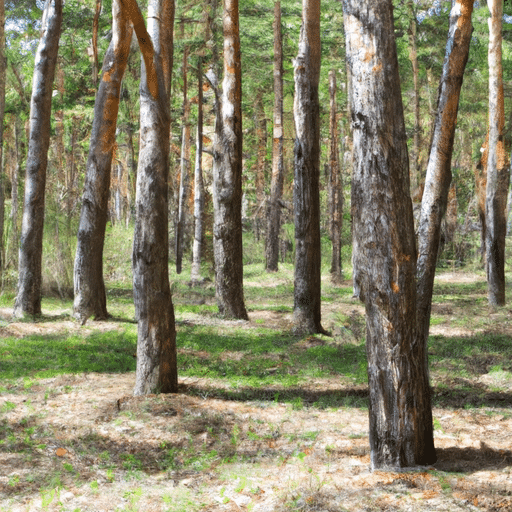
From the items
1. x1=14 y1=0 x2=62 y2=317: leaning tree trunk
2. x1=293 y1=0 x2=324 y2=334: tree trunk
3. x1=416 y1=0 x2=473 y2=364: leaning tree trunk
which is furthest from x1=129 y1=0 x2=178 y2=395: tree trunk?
x1=14 y1=0 x2=62 y2=317: leaning tree trunk

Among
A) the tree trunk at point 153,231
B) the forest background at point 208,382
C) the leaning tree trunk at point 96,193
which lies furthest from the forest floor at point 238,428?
the leaning tree trunk at point 96,193

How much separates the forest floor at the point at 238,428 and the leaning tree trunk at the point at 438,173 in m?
1.35

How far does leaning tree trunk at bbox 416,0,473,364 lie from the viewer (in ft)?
17.9

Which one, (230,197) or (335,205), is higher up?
(335,205)

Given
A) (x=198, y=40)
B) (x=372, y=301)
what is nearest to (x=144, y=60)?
(x=372, y=301)

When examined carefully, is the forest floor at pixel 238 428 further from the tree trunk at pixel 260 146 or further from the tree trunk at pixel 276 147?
the tree trunk at pixel 260 146

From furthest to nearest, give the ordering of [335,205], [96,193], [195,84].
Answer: [195,84], [335,205], [96,193]

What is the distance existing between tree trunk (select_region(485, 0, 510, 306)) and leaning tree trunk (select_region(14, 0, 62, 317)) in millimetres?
9513

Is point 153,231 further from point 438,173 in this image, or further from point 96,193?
point 96,193

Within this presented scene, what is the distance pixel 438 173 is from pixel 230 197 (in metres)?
6.76

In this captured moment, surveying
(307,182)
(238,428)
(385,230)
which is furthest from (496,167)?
(385,230)

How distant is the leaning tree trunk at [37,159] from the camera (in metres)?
11.9

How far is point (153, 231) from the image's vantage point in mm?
6402

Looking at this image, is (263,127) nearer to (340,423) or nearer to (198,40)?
(198,40)
